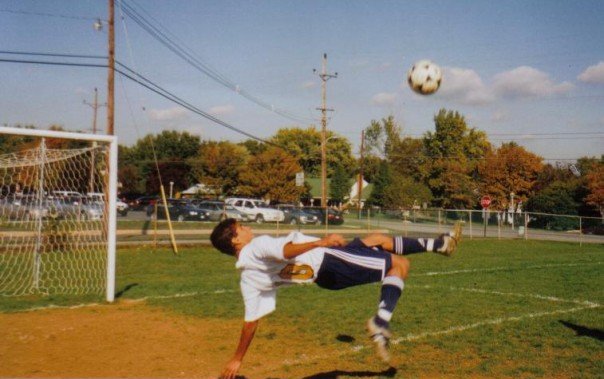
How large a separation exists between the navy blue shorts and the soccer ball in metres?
4.64

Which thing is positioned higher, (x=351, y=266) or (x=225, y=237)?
(x=225, y=237)

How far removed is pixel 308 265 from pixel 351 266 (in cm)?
45

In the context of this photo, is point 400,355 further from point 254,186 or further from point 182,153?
point 182,153

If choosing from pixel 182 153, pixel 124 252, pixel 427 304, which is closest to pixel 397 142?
pixel 182 153

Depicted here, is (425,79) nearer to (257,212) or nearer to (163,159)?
(257,212)

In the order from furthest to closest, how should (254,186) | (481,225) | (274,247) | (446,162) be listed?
(446,162), (254,186), (481,225), (274,247)

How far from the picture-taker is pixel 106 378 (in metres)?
6.20

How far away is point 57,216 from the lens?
17.8 metres

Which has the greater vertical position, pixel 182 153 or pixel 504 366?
pixel 182 153

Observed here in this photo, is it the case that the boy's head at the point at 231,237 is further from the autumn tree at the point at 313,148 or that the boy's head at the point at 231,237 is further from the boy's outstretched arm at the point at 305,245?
the autumn tree at the point at 313,148

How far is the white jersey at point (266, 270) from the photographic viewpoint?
16.2 ft

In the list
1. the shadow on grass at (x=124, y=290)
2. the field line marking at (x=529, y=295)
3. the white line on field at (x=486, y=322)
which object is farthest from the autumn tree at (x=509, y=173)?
the shadow on grass at (x=124, y=290)

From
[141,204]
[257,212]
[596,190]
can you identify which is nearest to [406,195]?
[596,190]

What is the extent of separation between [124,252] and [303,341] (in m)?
15.2
